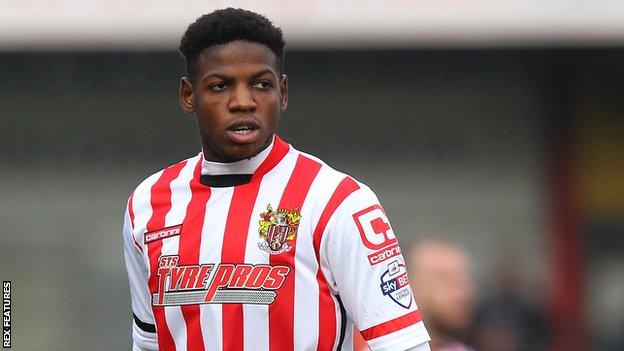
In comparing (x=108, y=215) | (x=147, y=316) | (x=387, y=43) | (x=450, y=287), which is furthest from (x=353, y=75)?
(x=147, y=316)

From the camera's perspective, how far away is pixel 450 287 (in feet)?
18.3

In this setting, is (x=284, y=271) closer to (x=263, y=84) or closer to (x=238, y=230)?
(x=238, y=230)

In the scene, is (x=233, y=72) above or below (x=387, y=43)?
below

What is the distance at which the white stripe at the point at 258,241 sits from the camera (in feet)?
10.6

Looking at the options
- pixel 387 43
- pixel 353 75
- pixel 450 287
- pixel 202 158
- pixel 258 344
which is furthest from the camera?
pixel 353 75

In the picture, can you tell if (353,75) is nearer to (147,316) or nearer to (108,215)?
(108,215)

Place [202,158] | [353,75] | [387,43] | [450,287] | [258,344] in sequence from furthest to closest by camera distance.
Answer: [353,75], [387,43], [450,287], [202,158], [258,344]

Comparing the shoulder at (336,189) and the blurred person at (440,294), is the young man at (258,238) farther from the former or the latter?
the blurred person at (440,294)

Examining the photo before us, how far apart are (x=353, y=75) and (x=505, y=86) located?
1.46m

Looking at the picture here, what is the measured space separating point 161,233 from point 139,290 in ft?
0.96

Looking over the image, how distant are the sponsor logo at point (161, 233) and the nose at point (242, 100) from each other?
366mm

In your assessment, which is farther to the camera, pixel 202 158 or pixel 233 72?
pixel 202 158

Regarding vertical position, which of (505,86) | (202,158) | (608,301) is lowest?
(608,301)

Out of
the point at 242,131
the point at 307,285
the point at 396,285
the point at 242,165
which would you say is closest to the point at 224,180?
the point at 242,165
